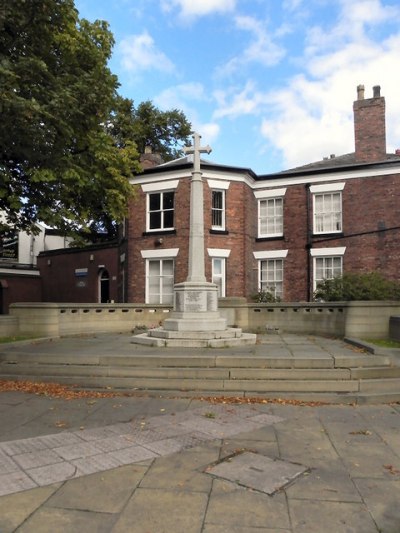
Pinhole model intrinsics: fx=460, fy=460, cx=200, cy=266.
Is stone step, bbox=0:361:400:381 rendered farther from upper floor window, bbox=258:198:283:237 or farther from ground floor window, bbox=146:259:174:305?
upper floor window, bbox=258:198:283:237

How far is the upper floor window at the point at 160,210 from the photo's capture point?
854 inches

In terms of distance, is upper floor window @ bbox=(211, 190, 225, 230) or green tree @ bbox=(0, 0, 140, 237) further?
upper floor window @ bbox=(211, 190, 225, 230)

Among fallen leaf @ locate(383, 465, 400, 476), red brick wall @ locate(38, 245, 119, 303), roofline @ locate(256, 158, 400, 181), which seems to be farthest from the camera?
red brick wall @ locate(38, 245, 119, 303)

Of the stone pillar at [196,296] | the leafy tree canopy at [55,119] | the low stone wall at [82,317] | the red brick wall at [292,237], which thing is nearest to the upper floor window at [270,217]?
the red brick wall at [292,237]

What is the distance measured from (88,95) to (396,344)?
930cm

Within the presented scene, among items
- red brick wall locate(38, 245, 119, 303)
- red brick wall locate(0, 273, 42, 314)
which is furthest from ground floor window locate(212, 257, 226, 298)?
red brick wall locate(0, 273, 42, 314)

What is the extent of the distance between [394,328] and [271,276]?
1025cm

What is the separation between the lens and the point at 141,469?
14.6 ft

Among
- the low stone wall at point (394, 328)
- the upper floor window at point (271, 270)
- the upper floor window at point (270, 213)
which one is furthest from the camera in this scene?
the upper floor window at point (270, 213)

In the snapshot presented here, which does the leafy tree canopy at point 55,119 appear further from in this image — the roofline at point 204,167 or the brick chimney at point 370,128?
the brick chimney at point 370,128

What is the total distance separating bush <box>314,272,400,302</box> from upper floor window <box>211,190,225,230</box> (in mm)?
5975

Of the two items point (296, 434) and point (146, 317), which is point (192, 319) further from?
point (296, 434)

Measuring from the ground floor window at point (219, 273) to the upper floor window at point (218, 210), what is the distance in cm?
154

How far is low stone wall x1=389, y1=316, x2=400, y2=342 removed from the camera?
12.2m
